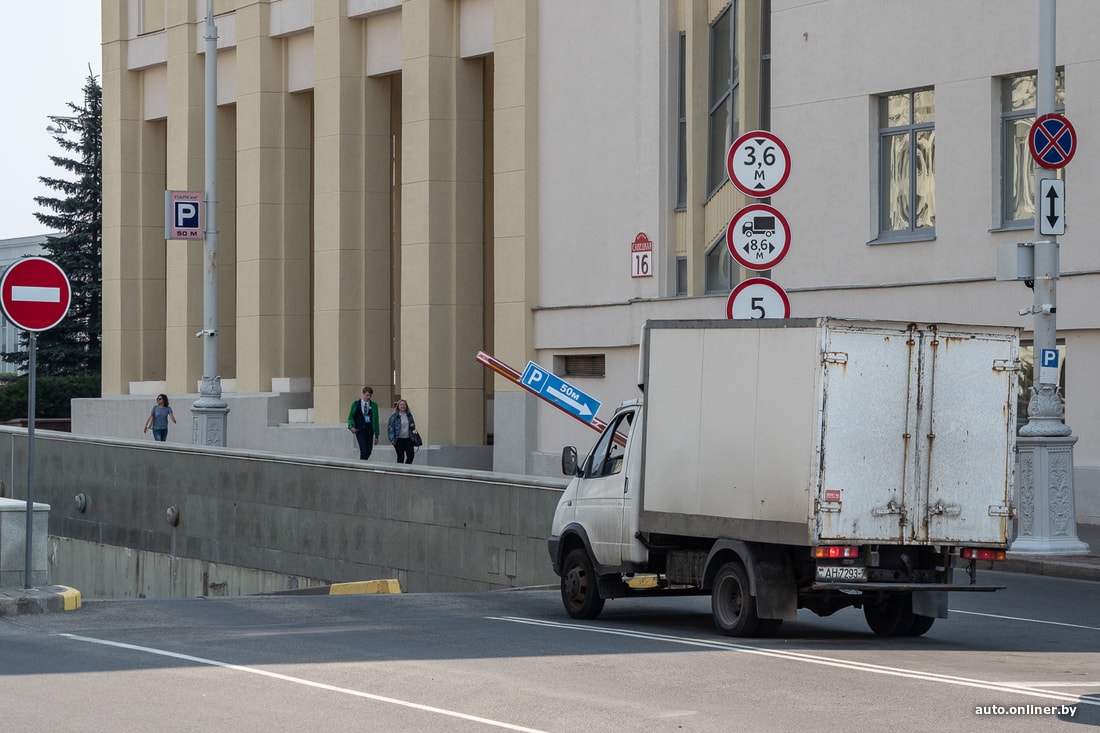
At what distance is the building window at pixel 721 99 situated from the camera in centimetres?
3006

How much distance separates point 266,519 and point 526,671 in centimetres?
1535

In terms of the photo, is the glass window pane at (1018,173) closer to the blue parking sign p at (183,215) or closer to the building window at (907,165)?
the building window at (907,165)

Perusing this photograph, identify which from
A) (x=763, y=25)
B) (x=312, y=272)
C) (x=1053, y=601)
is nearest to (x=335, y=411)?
(x=312, y=272)

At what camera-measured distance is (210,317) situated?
A: 1321 inches

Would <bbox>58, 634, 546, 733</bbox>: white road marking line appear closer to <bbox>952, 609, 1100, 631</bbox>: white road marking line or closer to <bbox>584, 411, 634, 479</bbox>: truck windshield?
<bbox>584, 411, 634, 479</bbox>: truck windshield

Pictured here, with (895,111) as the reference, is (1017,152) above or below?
below

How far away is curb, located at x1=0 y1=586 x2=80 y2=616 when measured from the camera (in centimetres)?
1455

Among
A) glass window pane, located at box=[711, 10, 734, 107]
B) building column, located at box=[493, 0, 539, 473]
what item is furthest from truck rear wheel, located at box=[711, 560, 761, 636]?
building column, located at box=[493, 0, 539, 473]

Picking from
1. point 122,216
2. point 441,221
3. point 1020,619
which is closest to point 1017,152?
point 1020,619

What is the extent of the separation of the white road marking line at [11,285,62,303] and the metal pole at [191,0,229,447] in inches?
650

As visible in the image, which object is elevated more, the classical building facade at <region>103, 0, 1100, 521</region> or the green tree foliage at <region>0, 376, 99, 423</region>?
the classical building facade at <region>103, 0, 1100, 521</region>

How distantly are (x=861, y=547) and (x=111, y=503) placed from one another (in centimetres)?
2033

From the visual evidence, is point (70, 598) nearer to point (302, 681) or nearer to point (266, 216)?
point (302, 681)

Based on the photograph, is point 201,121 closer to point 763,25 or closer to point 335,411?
point 335,411
